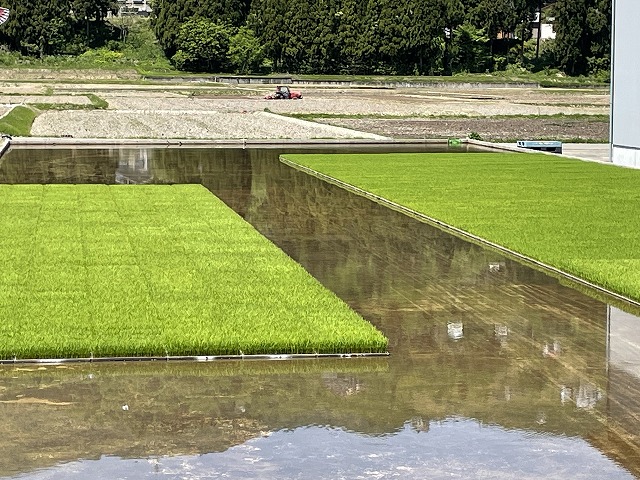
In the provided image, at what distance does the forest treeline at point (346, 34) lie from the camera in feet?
354

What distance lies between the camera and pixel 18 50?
114 metres

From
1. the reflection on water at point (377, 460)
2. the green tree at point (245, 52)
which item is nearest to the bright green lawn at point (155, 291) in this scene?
the reflection on water at point (377, 460)

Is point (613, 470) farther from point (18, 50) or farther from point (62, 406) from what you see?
point (18, 50)

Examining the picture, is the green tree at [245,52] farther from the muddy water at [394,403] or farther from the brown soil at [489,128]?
the muddy water at [394,403]

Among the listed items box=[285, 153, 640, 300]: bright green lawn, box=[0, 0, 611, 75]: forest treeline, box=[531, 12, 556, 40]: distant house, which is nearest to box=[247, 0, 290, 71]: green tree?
box=[0, 0, 611, 75]: forest treeline

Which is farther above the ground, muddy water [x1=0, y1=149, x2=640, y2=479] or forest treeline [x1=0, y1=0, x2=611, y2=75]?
forest treeline [x1=0, y1=0, x2=611, y2=75]

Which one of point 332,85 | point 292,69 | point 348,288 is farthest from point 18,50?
point 348,288

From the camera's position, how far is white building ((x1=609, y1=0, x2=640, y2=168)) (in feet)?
107

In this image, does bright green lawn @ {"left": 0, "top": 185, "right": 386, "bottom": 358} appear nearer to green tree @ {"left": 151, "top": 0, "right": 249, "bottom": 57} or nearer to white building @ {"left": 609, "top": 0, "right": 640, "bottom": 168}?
white building @ {"left": 609, "top": 0, "right": 640, "bottom": 168}

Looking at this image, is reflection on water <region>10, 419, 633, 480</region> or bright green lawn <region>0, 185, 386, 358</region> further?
bright green lawn <region>0, 185, 386, 358</region>

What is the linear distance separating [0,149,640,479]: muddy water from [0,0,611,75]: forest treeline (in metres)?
95.7

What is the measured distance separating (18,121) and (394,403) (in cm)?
4065

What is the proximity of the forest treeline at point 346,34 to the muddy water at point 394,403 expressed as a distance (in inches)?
3769

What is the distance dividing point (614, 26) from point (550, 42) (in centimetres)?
8651
